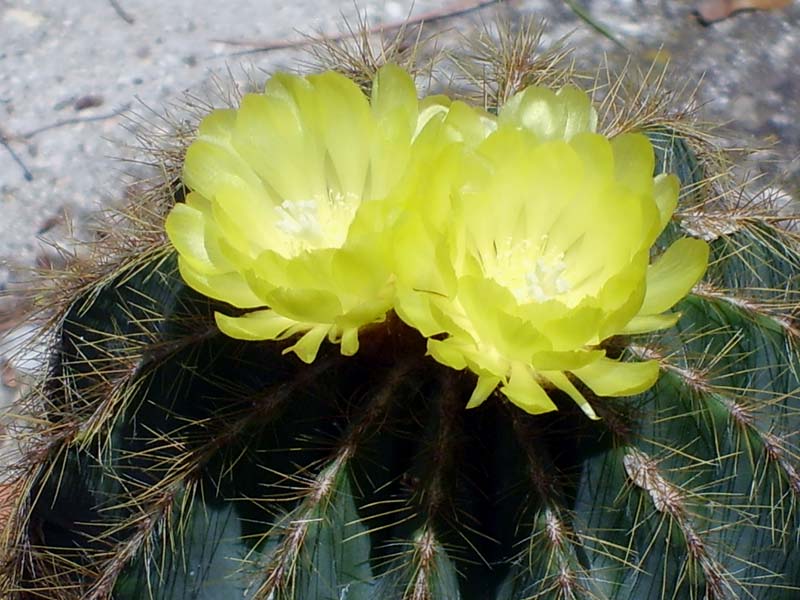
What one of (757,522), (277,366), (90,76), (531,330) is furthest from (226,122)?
(90,76)

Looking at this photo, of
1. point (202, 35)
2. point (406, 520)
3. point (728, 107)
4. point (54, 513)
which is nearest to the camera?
point (406, 520)

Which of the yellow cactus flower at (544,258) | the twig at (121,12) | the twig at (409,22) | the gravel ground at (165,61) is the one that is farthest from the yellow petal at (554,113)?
the twig at (121,12)

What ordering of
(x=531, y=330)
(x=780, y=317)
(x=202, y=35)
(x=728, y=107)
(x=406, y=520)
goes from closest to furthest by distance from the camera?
1. (x=531, y=330)
2. (x=406, y=520)
3. (x=780, y=317)
4. (x=728, y=107)
5. (x=202, y=35)

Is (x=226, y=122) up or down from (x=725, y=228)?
up

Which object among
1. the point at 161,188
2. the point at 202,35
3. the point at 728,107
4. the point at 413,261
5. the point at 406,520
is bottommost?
the point at 728,107

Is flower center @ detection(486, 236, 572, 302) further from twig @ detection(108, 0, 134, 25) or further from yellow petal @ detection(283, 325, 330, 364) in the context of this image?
twig @ detection(108, 0, 134, 25)

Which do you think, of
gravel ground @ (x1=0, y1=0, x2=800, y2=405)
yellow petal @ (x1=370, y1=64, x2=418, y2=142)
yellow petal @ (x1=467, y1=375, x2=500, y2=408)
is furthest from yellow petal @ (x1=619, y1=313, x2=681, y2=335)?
gravel ground @ (x1=0, y1=0, x2=800, y2=405)

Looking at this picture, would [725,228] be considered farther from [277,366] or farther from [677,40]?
[677,40]

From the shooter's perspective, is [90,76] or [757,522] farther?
[90,76]
